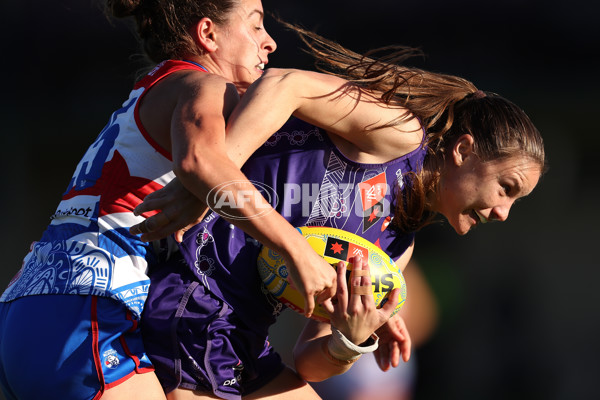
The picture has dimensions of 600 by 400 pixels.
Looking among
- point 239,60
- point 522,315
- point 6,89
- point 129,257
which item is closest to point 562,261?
point 522,315

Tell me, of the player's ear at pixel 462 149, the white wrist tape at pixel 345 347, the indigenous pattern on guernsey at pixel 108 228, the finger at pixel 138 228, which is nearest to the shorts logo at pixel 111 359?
the indigenous pattern on guernsey at pixel 108 228

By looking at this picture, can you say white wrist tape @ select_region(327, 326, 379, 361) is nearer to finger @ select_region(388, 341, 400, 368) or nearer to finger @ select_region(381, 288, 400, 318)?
finger @ select_region(381, 288, 400, 318)

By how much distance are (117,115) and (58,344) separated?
0.77m

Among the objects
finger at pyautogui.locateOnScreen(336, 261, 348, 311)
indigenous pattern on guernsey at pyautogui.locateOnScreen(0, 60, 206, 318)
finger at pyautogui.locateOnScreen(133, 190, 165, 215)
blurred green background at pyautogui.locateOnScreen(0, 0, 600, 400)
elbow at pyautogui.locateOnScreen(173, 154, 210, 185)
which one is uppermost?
elbow at pyautogui.locateOnScreen(173, 154, 210, 185)

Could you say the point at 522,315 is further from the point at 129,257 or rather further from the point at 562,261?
the point at 129,257

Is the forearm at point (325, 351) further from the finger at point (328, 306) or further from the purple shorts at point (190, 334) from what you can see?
the purple shorts at point (190, 334)

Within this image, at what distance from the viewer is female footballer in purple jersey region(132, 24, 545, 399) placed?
2125 millimetres

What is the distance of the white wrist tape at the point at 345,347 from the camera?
96.4 inches

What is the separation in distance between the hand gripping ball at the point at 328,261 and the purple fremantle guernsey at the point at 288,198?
2.9 inches

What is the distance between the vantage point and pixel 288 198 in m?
2.39

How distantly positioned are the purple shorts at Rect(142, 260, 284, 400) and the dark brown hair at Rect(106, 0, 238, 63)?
75 cm

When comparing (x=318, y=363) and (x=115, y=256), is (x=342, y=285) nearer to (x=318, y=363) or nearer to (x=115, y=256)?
(x=318, y=363)

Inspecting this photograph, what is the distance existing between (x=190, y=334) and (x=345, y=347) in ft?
1.83

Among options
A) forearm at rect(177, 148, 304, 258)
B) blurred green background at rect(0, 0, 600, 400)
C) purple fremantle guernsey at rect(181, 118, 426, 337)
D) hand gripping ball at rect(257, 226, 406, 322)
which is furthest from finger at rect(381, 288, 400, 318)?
blurred green background at rect(0, 0, 600, 400)
